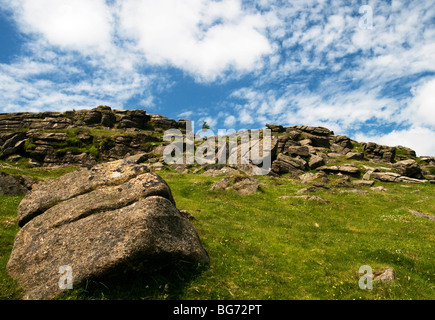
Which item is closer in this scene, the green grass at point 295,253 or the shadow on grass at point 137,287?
the shadow on grass at point 137,287

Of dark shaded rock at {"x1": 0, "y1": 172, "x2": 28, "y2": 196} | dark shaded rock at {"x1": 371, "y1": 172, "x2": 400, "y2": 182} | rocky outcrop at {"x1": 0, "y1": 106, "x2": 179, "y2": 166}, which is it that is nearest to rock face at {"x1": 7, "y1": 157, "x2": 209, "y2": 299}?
dark shaded rock at {"x1": 0, "y1": 172, "x2": 28, "y2": 196}

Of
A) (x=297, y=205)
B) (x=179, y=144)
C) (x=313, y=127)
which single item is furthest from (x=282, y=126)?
(x=297, y=205)

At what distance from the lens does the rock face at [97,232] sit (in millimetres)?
10531

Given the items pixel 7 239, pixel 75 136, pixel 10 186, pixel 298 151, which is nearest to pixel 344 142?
pixel 298 151

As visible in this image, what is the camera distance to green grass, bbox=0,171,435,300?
11289 millimetres

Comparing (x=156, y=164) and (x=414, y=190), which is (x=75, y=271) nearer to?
(x=414, y=190)

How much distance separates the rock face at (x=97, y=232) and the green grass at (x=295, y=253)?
0.76 meters

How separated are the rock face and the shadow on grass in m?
0.34

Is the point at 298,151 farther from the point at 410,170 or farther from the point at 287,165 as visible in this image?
the point at 410,170

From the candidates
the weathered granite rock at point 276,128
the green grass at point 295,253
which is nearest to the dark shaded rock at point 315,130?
the weathered granite rock at point 276,128

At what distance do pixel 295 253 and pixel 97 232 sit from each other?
13.3 metres

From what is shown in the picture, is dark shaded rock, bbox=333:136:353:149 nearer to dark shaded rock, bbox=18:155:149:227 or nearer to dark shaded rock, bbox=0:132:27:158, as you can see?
dark shaded rock, bbox=18:155:149:227

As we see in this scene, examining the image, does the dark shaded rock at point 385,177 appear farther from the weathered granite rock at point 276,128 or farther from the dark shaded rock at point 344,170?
the weathered granite rock at point 276,128

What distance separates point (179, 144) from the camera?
98.9 meters
